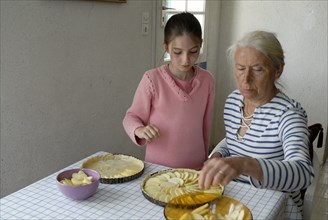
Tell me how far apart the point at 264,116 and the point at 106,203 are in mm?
669

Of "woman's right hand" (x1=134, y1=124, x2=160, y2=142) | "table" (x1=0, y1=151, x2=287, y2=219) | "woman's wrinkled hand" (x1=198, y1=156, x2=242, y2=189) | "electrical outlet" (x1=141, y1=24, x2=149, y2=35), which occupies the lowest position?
"table" (x1=0, y1=151, x2=287, y2=219)

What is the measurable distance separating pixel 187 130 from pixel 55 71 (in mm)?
827

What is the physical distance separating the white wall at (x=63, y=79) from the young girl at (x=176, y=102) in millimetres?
598

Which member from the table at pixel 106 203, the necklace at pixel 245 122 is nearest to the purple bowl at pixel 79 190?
the table at pixel 106 203

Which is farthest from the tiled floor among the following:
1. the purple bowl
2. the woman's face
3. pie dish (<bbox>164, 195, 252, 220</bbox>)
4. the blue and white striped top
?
the purple bowl

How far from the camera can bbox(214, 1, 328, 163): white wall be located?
319cm

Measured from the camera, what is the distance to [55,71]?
76.1 inches

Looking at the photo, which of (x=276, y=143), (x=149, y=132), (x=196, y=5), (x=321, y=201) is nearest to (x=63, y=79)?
(x=149, y=132)

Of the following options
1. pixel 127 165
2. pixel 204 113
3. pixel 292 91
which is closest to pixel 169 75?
pixel 204 113

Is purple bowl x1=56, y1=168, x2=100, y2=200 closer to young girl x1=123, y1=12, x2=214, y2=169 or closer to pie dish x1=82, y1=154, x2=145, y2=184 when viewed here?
pie dish x1=82, y1=154, x2=145, y2=184

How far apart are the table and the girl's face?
0.55 metres

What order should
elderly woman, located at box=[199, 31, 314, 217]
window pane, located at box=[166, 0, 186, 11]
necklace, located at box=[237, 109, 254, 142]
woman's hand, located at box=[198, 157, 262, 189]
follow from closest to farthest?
1. woman's hand, located at box=[198, 157, 262, 189]
2. elderly woman, located at box=[199, 31, 314, 217]
3. necklace, located at box=[237, 109, 254, 142]
4. window pane, located at box=[166, 0, 186, 11]

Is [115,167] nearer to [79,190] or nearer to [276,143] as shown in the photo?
[79,190]

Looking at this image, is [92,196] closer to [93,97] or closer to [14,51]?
[14,51]
